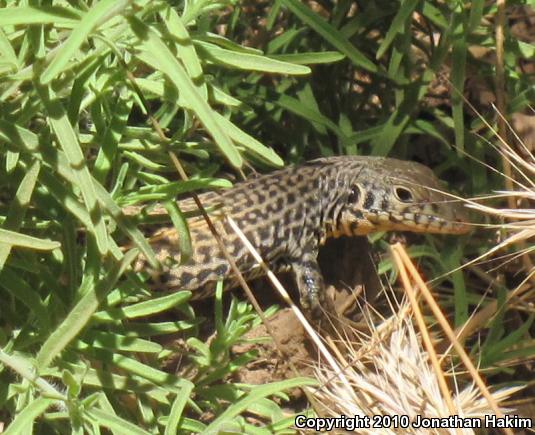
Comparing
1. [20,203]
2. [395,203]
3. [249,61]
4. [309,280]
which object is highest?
[249,61]

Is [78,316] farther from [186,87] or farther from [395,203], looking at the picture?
[395,203]

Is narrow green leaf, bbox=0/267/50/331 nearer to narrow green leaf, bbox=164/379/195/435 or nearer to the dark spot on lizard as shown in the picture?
narrow green leaf, bbox=164/379/195/435

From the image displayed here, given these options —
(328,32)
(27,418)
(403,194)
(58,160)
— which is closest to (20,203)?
(58,160)

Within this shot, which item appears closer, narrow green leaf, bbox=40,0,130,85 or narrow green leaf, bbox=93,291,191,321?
narrow green leaf, bbox=40,0,130,85

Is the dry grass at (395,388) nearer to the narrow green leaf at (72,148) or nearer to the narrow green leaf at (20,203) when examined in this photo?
the narrow green leaf at (72,148)

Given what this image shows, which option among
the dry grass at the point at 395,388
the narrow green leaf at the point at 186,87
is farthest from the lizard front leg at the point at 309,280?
the narrow green leaf at the point at 186,87

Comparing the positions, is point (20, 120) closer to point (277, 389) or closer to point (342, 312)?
point (277, 389)

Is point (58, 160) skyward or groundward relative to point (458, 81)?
skyward
